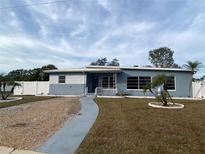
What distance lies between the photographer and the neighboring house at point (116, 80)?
24.6m

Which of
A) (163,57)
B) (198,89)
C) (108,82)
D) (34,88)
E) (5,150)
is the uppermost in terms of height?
(163,57)

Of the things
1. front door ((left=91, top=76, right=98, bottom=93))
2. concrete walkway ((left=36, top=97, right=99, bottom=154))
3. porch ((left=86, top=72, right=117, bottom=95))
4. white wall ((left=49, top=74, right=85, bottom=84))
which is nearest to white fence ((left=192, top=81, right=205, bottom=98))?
porch ((left=86, top=72, right=117, bottom=95))

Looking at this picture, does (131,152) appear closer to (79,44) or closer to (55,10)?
(55,10)

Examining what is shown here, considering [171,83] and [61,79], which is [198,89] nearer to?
[171,83]

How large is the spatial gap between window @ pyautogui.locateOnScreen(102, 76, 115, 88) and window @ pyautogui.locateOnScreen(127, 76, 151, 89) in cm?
188

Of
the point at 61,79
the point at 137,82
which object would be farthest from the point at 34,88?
the point at 137,82

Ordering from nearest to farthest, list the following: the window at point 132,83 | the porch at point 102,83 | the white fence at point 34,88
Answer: the window at point 132,83
the porch at point 102,83
the white fence at point 34,88

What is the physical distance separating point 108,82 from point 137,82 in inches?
135

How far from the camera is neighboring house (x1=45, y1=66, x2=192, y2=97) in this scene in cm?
2458

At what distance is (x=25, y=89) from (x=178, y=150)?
27.1 meters

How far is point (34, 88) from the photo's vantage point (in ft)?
95.9

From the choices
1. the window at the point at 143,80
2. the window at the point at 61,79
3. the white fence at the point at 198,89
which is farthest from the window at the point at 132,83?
the window at the point at 61,79

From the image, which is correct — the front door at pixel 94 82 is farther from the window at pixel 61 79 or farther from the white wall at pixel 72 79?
the window at pixel 61 79

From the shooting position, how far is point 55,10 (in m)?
14.2
